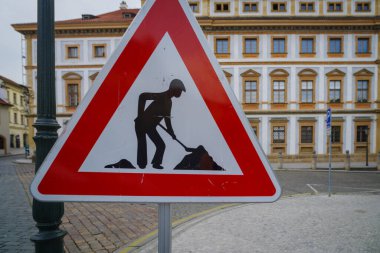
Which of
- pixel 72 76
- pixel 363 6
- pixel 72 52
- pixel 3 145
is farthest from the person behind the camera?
pixel 3 145

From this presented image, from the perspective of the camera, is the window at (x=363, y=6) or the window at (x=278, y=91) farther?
the window at (x=363, y=6)

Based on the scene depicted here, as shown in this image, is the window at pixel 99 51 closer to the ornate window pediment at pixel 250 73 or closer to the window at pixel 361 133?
the ornate window pediment at pixel 250 73

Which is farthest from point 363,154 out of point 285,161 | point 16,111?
point 16,111

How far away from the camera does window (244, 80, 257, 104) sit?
934 inches

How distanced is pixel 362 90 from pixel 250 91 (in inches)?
444

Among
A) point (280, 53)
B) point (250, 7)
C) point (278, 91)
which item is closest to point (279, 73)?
point (278, 91)

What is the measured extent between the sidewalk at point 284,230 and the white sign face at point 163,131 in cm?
293

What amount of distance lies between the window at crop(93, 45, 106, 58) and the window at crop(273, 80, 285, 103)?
17.7 m

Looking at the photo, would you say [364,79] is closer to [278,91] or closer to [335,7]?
[335,7]

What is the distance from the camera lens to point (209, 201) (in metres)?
1.07

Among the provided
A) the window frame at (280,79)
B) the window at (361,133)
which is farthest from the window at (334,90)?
the window frame at (280,79)

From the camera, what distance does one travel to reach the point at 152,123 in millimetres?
1069

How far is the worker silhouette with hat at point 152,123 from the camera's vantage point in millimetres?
1061

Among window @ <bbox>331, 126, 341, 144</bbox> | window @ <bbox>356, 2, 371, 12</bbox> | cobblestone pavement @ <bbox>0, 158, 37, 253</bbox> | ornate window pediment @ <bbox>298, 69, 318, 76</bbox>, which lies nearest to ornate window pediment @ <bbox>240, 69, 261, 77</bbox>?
ornate window pediment @ <bbox>298, 69, 318, 76</bbox>
